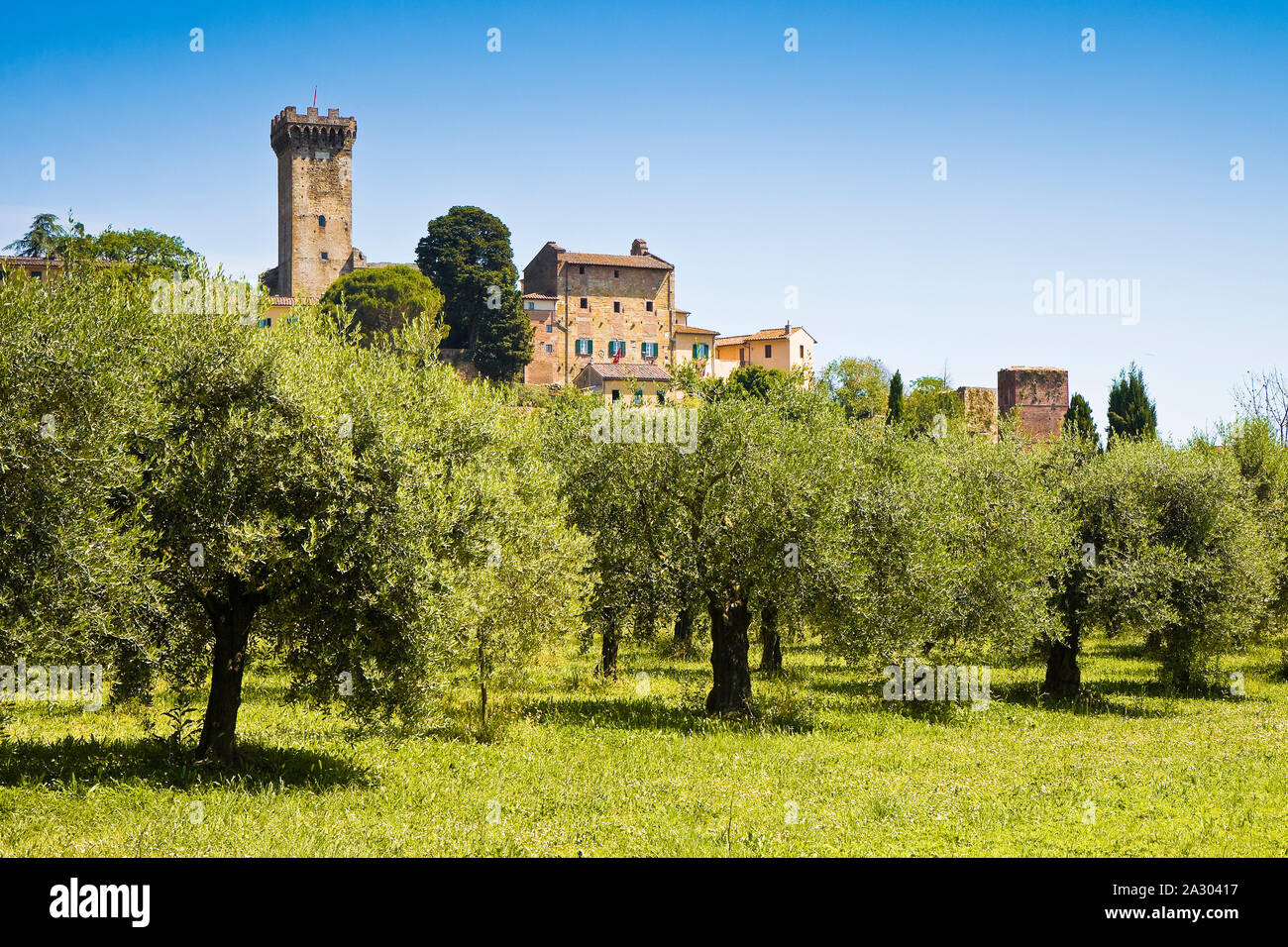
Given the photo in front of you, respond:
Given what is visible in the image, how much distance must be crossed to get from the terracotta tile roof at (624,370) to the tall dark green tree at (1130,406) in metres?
44.9

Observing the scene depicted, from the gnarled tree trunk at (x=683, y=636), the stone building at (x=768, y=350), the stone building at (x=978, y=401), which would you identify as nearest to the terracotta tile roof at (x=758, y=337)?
the stone building at (x=768, y=350)

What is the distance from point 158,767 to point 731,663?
14110 mm

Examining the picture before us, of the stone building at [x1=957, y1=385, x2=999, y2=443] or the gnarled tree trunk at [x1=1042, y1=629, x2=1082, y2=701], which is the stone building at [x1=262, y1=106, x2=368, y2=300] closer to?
the stone building at [x1=957, y1=385, x2=999, y2=443]

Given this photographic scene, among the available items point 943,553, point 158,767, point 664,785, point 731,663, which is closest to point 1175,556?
point 943,553

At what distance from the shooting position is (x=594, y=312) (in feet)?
401

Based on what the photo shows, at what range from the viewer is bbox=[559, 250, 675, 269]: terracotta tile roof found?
12206 centimetres

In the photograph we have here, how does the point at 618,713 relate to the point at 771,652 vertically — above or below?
below

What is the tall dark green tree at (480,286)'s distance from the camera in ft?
344

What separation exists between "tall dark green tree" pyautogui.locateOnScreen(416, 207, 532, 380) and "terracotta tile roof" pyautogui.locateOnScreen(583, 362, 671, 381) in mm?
8016

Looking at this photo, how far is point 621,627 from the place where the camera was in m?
27.2

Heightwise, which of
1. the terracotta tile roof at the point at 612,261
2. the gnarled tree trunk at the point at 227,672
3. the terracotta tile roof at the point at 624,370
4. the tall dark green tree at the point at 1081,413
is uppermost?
the terracotta tile roof at the point at 612,261

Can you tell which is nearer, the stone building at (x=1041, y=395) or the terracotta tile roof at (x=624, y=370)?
the stone building at (x=1041, y=395)

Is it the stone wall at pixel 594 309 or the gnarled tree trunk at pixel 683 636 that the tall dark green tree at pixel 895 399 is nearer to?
the stone wall at pixel 594 309

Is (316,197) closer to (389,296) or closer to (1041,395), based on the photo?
(389,296)
